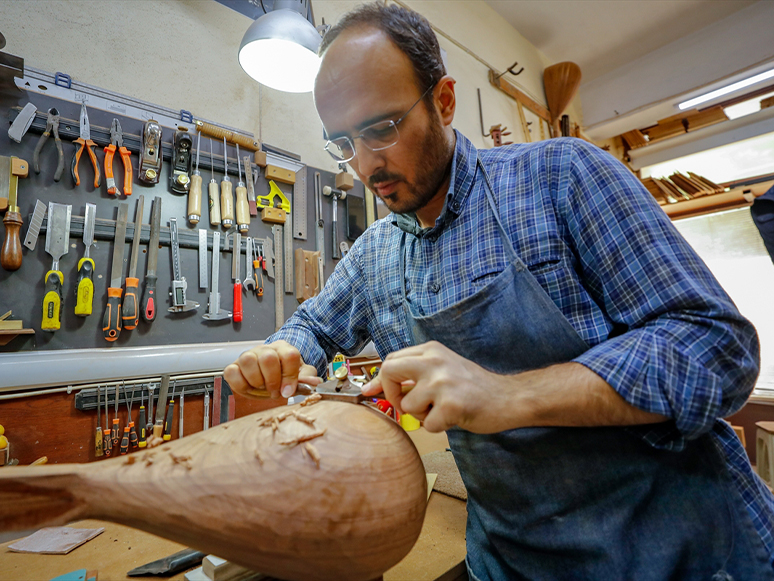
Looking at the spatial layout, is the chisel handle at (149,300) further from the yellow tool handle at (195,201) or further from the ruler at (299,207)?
the ruler at (299,207)

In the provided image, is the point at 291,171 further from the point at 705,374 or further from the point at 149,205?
the point at 705,374

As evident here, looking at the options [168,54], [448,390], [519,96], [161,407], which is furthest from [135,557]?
[519,96]

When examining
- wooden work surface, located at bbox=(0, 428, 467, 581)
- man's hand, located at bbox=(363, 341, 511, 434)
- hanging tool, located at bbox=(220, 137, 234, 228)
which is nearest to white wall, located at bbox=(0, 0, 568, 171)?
hanging tool, located at bbox=(220, 137, 234, 228)

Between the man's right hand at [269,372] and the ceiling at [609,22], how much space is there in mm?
5250

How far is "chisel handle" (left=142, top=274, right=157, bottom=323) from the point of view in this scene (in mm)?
1813

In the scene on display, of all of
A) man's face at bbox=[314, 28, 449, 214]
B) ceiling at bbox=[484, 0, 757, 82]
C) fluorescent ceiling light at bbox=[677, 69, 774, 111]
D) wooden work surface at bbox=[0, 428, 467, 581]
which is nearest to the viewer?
wooden work surface at bbox=[0, 428, 467, 581]

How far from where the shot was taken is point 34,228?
1.58 meters

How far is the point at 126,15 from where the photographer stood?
2.04m

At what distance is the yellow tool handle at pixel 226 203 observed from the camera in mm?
2062

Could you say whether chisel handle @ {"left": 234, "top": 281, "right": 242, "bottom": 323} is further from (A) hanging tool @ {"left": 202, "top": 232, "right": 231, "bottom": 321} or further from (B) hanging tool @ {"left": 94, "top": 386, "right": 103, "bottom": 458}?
(B) hanging tool @ {"left": 94, "top": 386, "right": 103, "bottom": 458}

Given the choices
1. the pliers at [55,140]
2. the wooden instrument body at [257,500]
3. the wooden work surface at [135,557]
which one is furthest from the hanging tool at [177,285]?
the wooden instrument body at [257,500]

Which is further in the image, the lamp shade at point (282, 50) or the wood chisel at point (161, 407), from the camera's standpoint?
the lamp shade at point (282, 50)

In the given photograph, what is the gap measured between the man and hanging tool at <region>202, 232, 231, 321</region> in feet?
3.52

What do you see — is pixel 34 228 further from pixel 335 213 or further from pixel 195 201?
pixel 335 213
